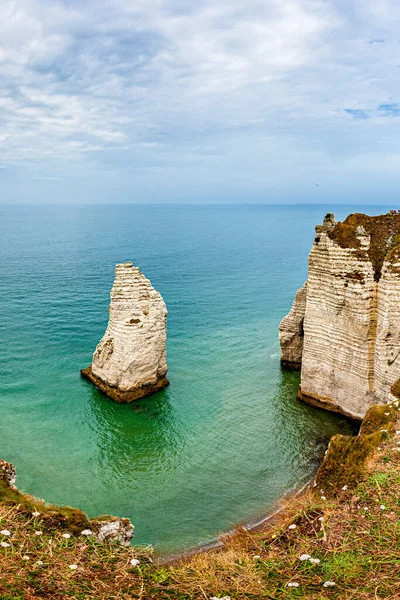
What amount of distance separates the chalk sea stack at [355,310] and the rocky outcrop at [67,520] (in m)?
12.3

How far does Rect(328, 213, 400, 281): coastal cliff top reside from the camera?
58.3ft

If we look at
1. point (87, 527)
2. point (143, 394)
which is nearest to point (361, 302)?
point (143, 394)

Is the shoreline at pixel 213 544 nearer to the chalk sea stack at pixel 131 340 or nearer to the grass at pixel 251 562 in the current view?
the grass at pixel 251 562

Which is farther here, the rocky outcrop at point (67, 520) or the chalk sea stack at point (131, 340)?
the chalk sea stack at point (131, 340)

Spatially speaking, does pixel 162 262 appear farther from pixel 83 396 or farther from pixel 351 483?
pixel 351 483

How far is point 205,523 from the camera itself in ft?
45.3

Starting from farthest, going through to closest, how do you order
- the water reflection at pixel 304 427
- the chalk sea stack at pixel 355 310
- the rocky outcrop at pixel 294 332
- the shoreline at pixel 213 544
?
the rocky outcrop at pixel 294 332 < the water reflection at pixel 304 427 < the chalk sea stack at pixel 355 310 < the shoreline at pixel 213 544

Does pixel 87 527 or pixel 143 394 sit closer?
pixel 87 527

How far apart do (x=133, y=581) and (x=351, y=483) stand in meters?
4.90

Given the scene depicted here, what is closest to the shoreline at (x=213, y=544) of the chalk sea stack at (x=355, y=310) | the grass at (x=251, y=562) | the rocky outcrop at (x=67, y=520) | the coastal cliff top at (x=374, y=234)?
the grass at (x=251, y=562)

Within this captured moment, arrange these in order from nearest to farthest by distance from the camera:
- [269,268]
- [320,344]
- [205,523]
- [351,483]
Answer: [351,483], [205,523], [320,344], [269,268]

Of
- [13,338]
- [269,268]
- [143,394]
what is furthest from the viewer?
[269,268]

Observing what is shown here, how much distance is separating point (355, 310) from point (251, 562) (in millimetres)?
12285

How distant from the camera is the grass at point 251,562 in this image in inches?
241
